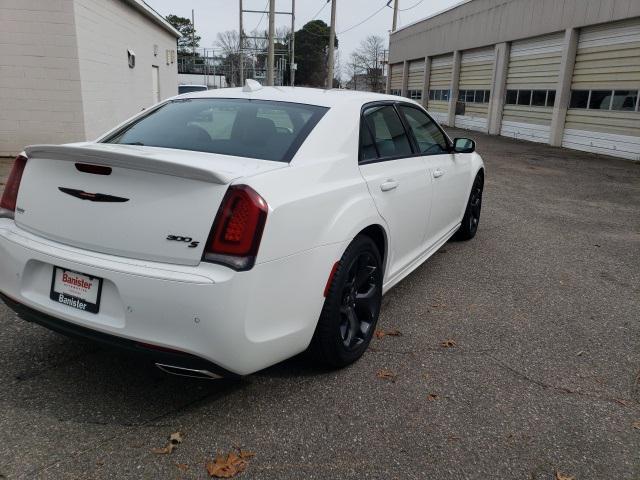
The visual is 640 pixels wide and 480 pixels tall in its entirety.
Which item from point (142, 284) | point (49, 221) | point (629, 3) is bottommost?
point (142, 284)

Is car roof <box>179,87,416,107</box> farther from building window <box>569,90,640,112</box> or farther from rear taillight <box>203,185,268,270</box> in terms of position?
building window <box>569,90,640,112</box>

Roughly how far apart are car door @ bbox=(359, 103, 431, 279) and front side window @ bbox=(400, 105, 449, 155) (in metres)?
0.22

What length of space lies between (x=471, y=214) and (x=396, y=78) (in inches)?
1298

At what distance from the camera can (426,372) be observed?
3.22m

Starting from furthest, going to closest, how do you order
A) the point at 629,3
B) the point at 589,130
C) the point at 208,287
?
the point at 589,130 < the point at 629,3 < the point at 208,287

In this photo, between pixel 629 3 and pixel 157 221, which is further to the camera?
pixel 629 3

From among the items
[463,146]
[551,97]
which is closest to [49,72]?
[463,146]

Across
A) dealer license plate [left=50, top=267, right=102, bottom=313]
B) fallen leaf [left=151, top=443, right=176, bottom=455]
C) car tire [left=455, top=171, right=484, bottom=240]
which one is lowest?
fallen leaf [left=151, top=443, right=176, bottom=455]

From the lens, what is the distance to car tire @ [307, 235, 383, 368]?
9.53 ft

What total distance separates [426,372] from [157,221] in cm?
176

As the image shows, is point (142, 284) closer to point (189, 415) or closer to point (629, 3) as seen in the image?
point (189, 415)

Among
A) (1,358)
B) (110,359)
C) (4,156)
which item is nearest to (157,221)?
(110,359)

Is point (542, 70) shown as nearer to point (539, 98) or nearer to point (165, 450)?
point (539, 98)

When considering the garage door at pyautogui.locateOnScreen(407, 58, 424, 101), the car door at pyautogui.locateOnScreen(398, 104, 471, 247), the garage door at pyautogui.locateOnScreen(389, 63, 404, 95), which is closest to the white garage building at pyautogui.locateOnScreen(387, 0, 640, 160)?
the garage door at pyautogui.locateOnScreen(407, 58, 424, 101)
